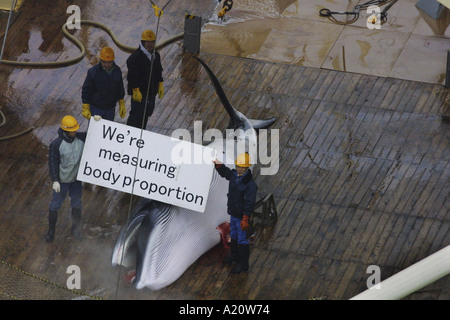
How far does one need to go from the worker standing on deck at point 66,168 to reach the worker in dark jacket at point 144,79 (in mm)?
1540

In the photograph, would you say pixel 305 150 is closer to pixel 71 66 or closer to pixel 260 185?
pixel 260 185

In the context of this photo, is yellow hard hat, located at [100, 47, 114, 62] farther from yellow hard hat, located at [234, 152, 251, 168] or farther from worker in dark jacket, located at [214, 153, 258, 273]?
yellow hard hat, located at [234, 152, 251, 168]

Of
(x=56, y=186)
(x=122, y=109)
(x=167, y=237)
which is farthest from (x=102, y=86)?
(x=167, y=237)

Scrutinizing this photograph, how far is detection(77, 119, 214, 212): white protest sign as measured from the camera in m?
13.1

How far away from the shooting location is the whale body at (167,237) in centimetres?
1255

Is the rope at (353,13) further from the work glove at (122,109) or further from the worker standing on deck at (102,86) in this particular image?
the worker standing on deck at (102,86)

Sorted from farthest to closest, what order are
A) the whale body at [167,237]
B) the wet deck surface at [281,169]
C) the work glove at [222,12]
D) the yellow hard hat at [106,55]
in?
the work glove at [222,12]
the yellow hard hat at [106,55]
the wet deck surface at [281,169]
the whale body at [167,237]

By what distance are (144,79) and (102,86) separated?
85 centimetres

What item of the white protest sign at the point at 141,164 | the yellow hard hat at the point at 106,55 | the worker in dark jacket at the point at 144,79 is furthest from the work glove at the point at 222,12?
the white protest sign at the point at 141,164

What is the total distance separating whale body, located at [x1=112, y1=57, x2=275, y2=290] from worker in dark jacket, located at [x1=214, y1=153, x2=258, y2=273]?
1.55 feet

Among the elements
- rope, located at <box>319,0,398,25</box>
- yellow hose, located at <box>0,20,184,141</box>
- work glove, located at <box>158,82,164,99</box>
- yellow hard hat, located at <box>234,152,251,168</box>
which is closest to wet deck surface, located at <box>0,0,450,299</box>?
yellow hose, located at <box>0,20,184,141</box>

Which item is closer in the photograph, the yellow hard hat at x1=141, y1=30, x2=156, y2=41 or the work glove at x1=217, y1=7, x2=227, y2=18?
the yellow hard hat at x1=141, y1=30, x2=156, y2=41

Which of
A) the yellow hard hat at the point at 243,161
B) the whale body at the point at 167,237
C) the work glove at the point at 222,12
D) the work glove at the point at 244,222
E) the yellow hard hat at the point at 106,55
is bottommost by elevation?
the work glove at the point at 222,12

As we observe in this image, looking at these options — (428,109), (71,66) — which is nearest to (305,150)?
(428,109)
